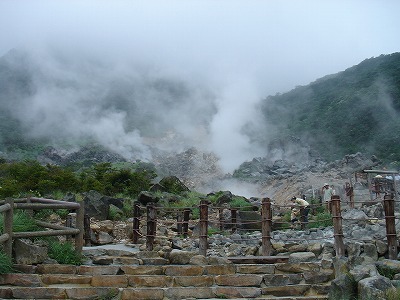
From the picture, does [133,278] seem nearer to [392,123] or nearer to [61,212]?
[61,212]

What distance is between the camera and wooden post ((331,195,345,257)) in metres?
7.46

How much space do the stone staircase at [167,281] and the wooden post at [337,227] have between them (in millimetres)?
1039

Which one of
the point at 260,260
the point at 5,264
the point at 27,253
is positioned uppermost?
the point at 27,253

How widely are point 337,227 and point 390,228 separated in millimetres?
802

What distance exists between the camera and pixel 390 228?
7.23 m

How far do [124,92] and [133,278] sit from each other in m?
59.7

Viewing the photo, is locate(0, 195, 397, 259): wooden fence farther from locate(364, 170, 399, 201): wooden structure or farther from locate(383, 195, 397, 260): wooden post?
locate(364, 170, 399, 201): wooden structure

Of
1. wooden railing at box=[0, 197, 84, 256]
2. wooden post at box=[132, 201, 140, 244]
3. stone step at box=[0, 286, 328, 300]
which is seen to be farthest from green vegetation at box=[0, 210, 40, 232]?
wooden post at box=[132, 201, 140, 244]

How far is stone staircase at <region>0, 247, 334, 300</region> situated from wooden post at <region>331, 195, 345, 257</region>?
104 centimetres

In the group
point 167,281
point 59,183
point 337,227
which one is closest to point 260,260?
point 337,227

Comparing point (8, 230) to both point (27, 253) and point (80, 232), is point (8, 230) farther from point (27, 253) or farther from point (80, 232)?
point (80, 232)

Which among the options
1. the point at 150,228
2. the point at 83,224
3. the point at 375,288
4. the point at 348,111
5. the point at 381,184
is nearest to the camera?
the point at 375,288

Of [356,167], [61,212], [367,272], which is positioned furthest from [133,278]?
[356,167]

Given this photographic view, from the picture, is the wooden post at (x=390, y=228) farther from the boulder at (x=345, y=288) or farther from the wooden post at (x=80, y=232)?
the wooden post at (x=80, y=232)
